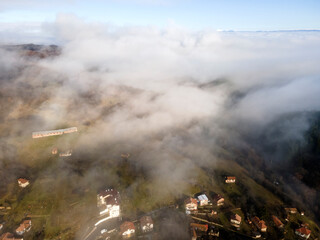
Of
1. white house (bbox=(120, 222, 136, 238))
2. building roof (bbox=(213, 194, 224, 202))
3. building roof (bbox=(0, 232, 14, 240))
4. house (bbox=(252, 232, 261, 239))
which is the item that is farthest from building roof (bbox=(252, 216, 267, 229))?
building roof (bbox=(0, 232, 14, 240))

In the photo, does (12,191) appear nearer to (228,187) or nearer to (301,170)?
(228,187)

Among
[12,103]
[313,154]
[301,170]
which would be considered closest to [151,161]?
[301,170]

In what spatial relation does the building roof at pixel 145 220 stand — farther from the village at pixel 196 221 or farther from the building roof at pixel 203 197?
the building roof at pixel 203 197

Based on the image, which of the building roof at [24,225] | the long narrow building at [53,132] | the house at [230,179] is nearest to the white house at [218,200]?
the house at [230,179]

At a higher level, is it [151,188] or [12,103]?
[12,103]

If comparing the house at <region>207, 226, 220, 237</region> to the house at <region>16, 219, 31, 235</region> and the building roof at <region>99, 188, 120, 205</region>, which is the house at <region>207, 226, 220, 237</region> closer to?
the building roof at <region>99, 188, 120, 205</region>

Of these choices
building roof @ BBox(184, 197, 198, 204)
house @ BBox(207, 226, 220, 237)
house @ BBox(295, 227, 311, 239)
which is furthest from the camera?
building roof @ BBox(184, 197, 198, 204)

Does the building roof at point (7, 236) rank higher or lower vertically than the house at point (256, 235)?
higher
